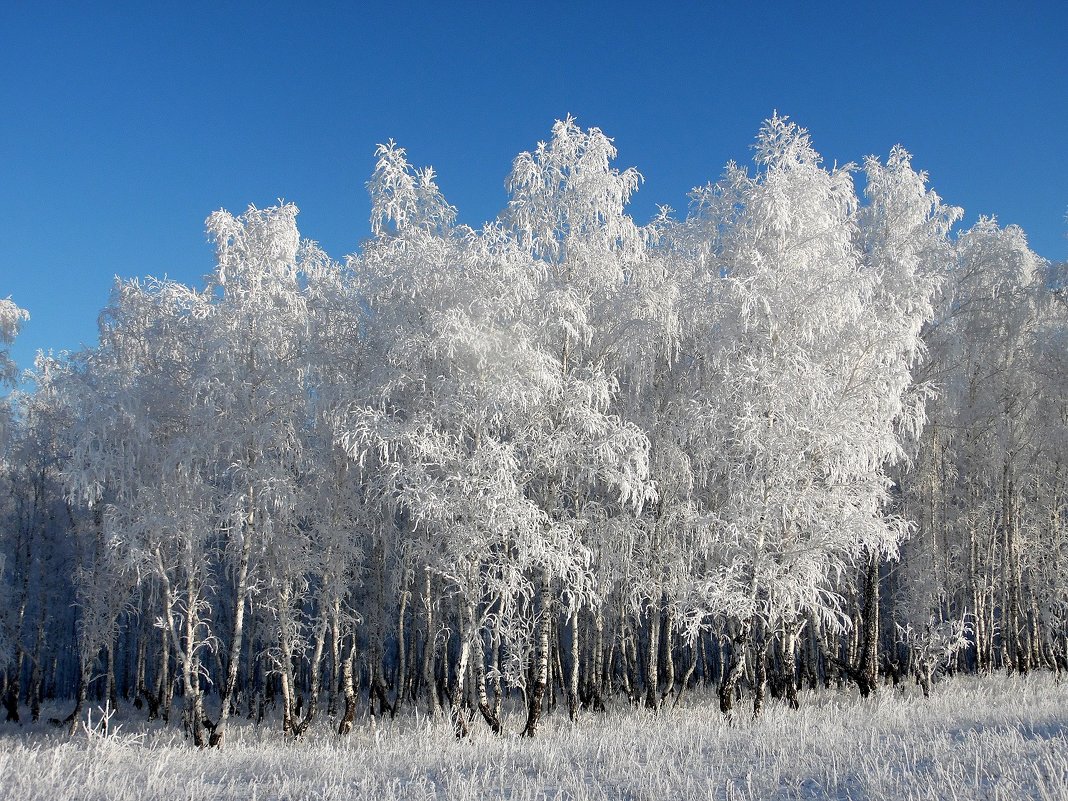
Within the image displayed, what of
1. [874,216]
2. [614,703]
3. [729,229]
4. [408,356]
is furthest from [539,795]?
[874,216]

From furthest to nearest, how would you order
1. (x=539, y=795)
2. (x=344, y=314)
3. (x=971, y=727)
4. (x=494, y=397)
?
1. (x=344, y=314)
2. (x=494, y=397)
3. (x=971, y=727)
4. (x=539, y=795)

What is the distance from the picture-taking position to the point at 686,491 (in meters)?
17.0

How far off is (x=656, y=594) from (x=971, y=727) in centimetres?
790

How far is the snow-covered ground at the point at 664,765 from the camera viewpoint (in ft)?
24.4

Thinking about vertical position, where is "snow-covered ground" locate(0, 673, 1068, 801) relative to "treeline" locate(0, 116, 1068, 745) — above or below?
below

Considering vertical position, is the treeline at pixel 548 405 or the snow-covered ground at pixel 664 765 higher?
the treeline at pixel 548 405

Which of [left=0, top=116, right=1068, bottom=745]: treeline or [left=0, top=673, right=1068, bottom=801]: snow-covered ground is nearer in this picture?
[left=0, top=673, right=1068, bottom=801]: snow-covered ground

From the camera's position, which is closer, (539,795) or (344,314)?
(539,795)

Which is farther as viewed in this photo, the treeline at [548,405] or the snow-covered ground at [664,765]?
the treeline at [548,405]

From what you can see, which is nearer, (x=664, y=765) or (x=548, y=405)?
(x=664, y=765)

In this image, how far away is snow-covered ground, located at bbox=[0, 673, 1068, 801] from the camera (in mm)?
7449

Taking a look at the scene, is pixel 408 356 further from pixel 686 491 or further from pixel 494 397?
pixel 686 491

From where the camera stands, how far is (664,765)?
8.96 metres

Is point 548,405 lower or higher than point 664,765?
higher
